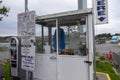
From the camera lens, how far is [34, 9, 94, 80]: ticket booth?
8.94 meters

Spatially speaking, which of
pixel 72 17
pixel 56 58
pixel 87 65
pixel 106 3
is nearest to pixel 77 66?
pixel 87 65

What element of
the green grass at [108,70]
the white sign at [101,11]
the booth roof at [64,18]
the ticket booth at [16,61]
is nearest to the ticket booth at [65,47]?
the booth roof at [64,18]

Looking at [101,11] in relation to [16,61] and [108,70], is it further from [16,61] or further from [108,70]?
[108,70]

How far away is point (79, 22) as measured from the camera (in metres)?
9.55

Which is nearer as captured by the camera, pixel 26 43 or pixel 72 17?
pixel 72 17

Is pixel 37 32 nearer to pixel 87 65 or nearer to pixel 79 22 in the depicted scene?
pixel 79 22

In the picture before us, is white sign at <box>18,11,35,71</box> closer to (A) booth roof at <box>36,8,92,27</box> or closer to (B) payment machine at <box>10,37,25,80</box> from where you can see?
(B) payment machine at <box>10,37,25,80</box>

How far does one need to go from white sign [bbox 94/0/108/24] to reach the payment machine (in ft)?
12.7

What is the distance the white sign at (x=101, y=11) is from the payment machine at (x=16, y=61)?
3.86m

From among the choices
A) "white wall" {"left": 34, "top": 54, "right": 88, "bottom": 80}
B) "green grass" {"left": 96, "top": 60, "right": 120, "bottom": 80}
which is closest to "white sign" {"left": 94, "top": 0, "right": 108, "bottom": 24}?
"white wall" {"left": 34, "top": 54, "right": 88, "bottom": 80}

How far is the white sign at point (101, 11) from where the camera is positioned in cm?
820

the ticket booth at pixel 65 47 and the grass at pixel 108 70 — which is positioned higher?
the ticket booth at pixel 65 47

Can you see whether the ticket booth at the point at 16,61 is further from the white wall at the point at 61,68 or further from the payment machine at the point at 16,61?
the white wall at the point at 61,68

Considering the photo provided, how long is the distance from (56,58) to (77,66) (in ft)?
3.52
